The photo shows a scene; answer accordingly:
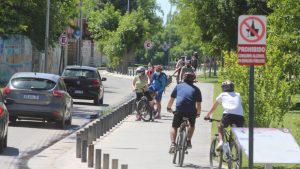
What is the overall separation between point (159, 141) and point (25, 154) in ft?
14.1

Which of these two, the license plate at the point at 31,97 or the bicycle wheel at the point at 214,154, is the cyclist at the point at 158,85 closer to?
the license plate at the point at 31,97

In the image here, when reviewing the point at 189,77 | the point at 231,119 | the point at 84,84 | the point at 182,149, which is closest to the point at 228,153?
the point at 231,119

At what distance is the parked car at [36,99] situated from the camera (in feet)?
72.2

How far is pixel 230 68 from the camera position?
61.7ft

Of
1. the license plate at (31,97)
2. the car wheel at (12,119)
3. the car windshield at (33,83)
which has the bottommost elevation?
the car wheel at (12,119)

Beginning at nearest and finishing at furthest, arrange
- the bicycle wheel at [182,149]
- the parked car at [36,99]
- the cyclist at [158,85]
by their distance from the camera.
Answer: the bicycle wheel at [182,149] → the parked car at [36,99] → the cyclist at [158,85]

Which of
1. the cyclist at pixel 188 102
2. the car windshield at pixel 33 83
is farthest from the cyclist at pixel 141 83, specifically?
the cyclist at pixel 188 102

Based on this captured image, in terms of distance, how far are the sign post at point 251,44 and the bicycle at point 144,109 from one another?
14.5 meters

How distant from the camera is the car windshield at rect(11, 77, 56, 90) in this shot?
22.3 meters

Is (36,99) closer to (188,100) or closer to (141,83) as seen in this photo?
(141,83)

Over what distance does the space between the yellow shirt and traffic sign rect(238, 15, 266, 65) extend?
14.8 meters

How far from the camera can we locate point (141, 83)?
86.1 feet

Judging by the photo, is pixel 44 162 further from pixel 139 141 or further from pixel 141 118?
pixel 141 118

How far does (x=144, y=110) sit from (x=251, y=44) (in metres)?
15.0
